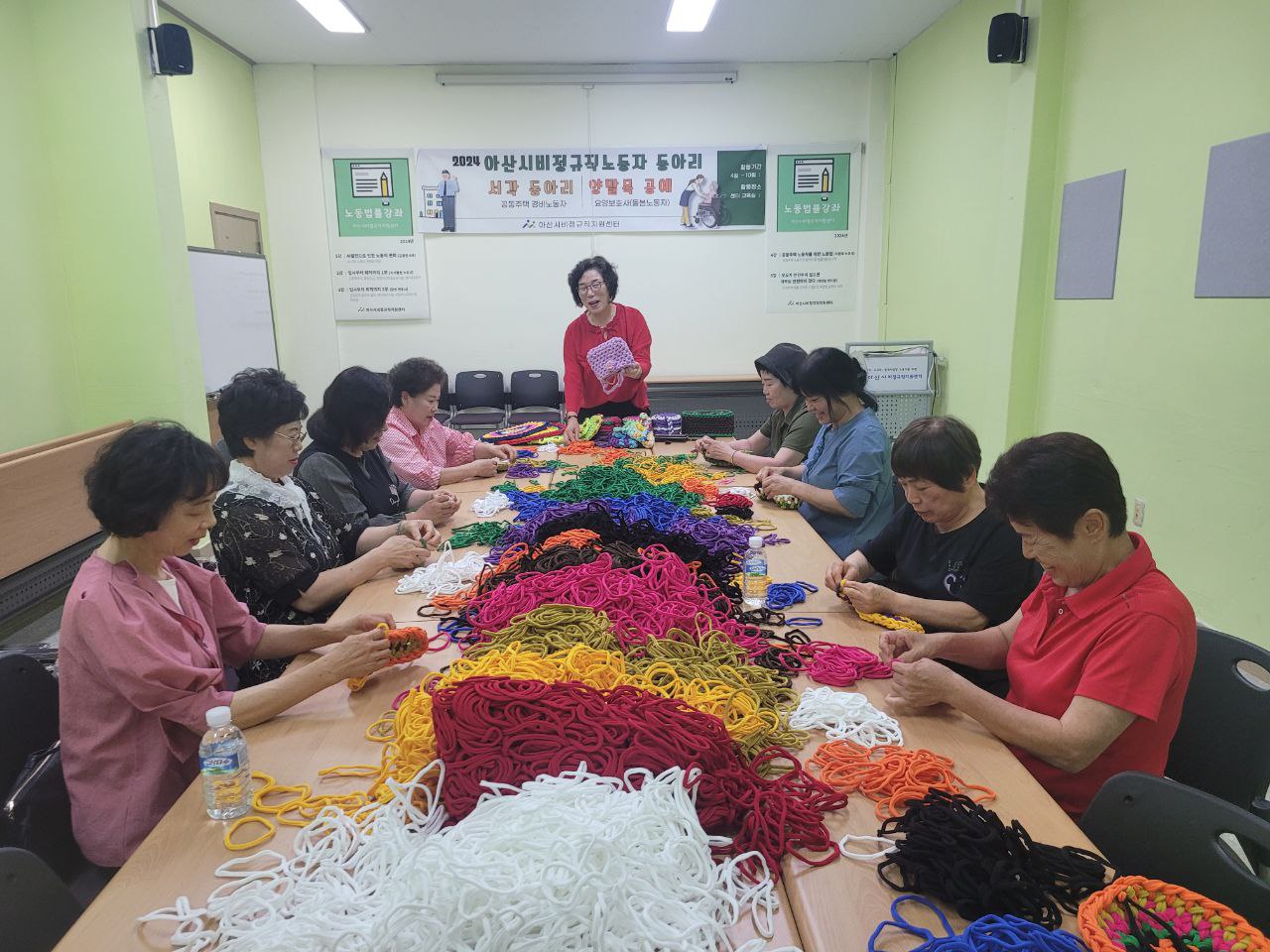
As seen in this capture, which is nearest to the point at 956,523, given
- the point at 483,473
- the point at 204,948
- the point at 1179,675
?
the point at 1179,675

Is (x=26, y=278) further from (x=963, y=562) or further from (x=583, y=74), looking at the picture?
(x=963, y=562)

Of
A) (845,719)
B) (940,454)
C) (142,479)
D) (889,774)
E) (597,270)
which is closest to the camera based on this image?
(889,774)

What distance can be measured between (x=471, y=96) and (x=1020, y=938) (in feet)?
23.5

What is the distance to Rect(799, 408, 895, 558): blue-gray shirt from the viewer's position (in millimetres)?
3094

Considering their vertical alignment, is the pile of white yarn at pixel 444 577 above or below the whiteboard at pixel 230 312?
below

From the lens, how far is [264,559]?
87.6 inches

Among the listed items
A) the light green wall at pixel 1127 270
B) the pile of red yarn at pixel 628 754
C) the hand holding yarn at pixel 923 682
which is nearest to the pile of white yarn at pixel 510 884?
the pile of red yarn at pixel 628 754

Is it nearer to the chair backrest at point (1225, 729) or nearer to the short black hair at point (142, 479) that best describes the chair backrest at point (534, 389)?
the short black hair at point (142, 479)

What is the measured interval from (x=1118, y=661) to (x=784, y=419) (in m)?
2.72

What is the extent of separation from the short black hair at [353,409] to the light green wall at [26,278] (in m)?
2.31

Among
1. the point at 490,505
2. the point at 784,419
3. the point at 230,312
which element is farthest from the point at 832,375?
the point at 230,312

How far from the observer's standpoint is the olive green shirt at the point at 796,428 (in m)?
3.86

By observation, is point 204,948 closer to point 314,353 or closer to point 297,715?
point 297,715

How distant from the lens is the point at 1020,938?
1.04 meters
